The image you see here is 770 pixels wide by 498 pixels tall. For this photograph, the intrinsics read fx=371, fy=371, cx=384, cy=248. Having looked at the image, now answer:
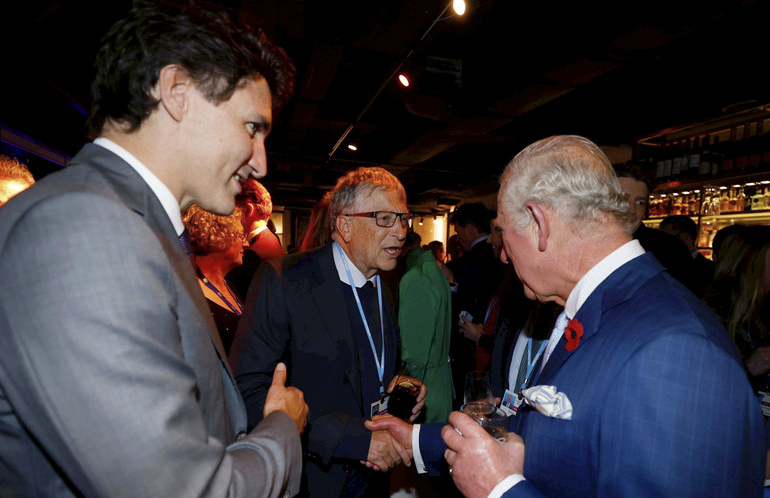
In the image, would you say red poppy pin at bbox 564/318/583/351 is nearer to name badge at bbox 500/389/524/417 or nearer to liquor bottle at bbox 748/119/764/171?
name badge at bbox 500/389/524/417

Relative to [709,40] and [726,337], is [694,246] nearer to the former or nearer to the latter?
[709,40]

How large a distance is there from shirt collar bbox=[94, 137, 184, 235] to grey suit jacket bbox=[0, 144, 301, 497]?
0.17 metres

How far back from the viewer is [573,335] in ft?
3.83

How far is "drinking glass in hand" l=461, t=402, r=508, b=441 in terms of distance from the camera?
1.24 m

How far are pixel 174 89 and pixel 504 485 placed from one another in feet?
4.41

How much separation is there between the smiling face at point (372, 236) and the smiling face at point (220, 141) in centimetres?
119

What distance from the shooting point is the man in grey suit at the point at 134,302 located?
1.87ft

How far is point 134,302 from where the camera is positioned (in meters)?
0.62

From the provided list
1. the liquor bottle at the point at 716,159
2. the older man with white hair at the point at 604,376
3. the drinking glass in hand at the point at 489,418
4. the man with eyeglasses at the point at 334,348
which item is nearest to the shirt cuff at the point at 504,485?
the older man with white hair at the point at 604,376

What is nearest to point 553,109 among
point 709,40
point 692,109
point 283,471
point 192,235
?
point 692,109

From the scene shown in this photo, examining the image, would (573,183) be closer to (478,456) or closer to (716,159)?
(478,456)

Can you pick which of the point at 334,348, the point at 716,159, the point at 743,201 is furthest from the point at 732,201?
the point at 334,348

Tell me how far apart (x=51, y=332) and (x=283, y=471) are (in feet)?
1.83

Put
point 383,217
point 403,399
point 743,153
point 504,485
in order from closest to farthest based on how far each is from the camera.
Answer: point 504,485 < point 403,399 < point 383,217 < point 743,153
